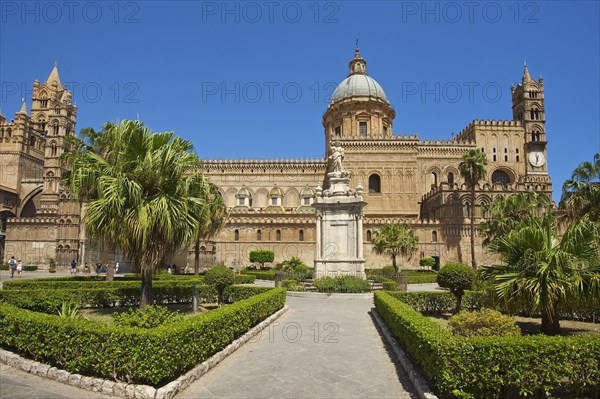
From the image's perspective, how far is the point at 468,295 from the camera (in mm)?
16172

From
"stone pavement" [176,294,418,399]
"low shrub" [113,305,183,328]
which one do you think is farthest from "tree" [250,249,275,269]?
"low shrub" [113,305,183,328]

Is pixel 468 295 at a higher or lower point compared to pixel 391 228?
lower

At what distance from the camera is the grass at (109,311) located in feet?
44.3

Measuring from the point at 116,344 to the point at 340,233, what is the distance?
662 inches

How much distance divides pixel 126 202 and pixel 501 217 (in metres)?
26.0

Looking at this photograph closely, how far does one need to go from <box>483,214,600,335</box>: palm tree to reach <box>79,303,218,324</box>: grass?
10099mm

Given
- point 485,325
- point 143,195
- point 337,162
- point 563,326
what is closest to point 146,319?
point 143,195

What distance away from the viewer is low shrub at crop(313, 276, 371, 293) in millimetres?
20266

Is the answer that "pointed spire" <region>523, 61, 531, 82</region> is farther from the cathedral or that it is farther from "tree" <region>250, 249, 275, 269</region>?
"tree" <region>250, 249, 275, 269</region>

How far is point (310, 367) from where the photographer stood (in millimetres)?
8398

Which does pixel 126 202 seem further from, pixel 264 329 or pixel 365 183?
pixel 365 183

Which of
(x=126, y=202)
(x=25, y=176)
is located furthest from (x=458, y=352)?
(x=25, y=176)

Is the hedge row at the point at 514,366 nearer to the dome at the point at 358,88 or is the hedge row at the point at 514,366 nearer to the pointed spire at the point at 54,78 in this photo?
the dome at the point at 358,88

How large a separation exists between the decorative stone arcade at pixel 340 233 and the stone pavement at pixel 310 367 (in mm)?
9344
